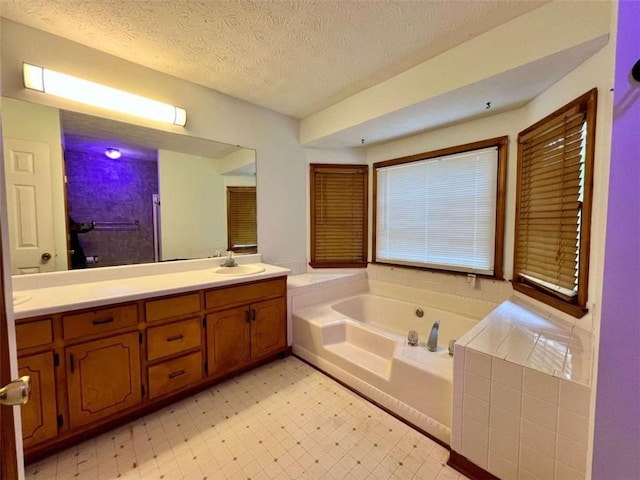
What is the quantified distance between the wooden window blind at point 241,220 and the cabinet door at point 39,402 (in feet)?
4.73

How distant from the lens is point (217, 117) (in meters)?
2.36

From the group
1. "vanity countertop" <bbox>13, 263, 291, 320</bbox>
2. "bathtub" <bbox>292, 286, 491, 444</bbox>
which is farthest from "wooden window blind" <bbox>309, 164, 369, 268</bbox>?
"vanity countertop" <bbox>13, 263, 291, 320</bbox>

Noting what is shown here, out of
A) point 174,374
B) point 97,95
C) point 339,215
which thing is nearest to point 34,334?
point 174,374

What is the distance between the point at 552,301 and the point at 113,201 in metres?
2.99

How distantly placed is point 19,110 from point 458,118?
2991 mm

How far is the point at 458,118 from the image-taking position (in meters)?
2.25

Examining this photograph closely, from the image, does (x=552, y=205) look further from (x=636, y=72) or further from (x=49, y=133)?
(x=49, y=133)

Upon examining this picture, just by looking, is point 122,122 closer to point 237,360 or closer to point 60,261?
point 60,261

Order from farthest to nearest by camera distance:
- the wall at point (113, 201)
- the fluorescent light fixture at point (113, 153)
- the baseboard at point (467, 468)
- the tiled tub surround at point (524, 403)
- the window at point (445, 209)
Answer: the window at point (445, 209) < the fluorescent light fixture at point (113, 153) < the wall at point (113, 201) < the baseboard at point (467, 468) < the tiled tub surround at point (524, 403)

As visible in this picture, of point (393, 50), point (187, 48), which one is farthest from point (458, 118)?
point (187, 48)

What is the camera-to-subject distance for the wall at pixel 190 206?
2190 mm

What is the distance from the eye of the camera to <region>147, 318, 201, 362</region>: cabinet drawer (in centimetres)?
166

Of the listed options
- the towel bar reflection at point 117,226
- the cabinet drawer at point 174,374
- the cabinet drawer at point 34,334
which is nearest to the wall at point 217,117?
the towel bar reflection at point 117,226

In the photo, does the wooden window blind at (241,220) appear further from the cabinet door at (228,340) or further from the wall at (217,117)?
the cabinet door at (228,340)
